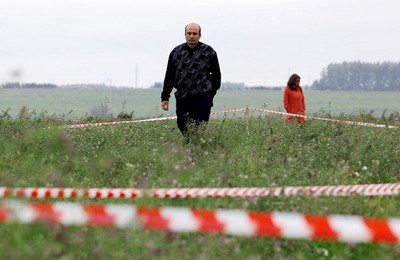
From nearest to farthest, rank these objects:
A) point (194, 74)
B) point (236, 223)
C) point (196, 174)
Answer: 1. point (236, 223)
2. point (196, 174)
3. point (194, 74)

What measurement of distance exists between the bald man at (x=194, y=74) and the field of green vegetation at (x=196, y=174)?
1.43 feet

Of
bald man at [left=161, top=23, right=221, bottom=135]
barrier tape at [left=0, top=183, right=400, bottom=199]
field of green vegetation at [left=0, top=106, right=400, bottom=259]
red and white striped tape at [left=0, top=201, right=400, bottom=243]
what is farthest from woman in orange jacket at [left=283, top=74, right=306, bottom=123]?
red and white striped tape at [left=0, top=201, right=400, bottom=243]

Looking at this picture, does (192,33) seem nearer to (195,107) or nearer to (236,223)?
(195,107)

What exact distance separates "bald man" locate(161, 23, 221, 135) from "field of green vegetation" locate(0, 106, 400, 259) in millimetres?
437

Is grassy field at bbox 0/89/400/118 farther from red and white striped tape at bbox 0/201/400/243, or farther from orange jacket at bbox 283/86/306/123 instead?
red and white striped tape at bbox 0/201/400/243

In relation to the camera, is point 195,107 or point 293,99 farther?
point 293,99

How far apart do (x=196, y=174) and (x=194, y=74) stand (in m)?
4.78

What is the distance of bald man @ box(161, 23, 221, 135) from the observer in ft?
36.7

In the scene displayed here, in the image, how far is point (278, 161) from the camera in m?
8.34

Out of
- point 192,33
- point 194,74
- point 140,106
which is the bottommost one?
point 140,106

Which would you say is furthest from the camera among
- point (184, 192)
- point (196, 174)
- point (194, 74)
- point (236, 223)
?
point (194, 74)

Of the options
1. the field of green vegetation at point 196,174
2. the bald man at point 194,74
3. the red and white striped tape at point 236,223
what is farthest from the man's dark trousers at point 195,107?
the red and white striped tape at point 236,223

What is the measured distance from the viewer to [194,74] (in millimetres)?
11211

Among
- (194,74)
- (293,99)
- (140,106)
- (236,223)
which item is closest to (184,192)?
(236,223)
